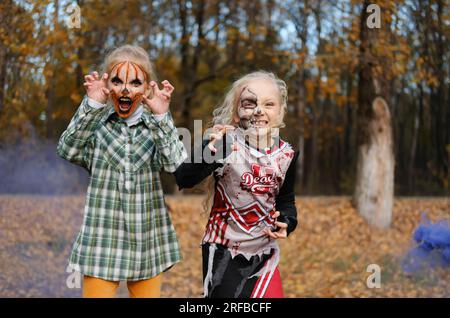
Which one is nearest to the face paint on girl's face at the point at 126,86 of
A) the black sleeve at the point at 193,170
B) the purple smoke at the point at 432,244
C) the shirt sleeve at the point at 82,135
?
the shirt sleeve at the point at 82,135

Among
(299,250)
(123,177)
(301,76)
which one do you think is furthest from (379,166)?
(123,177)

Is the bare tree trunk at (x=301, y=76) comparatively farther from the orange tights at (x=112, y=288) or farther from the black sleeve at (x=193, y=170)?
the orange tights at (x=112, y=288)

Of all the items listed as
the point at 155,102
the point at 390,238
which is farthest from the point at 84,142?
the point at 390,238

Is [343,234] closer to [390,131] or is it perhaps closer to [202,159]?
[390,131]

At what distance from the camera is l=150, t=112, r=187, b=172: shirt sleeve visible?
296 cm

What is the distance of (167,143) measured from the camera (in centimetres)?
296

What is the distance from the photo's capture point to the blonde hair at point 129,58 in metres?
3.15

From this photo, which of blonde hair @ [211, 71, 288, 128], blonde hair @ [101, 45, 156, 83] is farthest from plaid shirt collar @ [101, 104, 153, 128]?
blonde hair @ [211, 71, 288, 128]

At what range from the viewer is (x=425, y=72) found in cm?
958

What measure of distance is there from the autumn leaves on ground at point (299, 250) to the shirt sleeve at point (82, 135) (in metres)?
2.49

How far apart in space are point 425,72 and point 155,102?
24.8 ft

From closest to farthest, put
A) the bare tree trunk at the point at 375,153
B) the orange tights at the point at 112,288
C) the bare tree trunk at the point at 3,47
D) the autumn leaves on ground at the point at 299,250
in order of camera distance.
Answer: the orange tights at the point at 112,288 → the bare tree trunk at the point at 3,47 → the autumn leaves on ground at the point at 299,250 → the bare tree trunk at the point at 375,153

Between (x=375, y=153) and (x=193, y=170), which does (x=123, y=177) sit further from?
(x=375, y=153)
